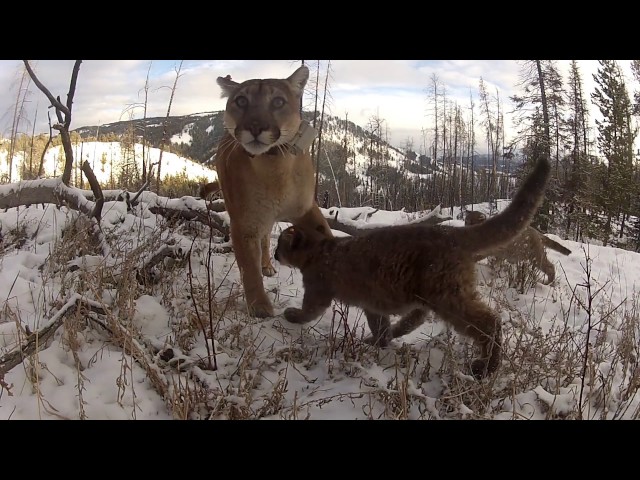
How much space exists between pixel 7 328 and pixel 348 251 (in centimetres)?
275

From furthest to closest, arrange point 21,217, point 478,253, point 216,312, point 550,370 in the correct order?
point 21,217 → point 216,312 → point 478,253 → point 550,370

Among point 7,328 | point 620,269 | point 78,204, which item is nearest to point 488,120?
point 620,269

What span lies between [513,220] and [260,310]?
2403mm

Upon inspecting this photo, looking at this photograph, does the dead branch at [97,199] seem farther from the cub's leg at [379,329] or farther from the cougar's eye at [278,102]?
the cub's leg at [379,329]

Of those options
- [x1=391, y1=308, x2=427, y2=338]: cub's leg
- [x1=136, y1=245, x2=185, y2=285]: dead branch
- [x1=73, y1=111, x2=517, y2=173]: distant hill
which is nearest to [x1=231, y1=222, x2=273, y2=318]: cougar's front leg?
[x1=136, y1=245, x2=185, y2=285]: dead branch

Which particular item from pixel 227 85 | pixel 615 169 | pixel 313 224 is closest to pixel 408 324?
pixel 313 224

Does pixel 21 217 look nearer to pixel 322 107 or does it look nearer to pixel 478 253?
pixel 322 107

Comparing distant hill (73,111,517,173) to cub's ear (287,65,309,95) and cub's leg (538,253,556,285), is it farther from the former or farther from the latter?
cub's leg (538,253,556,285)

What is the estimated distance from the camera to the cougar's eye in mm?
4600

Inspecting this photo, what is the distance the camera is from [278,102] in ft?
15.2

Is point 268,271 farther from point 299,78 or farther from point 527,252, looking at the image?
point 527,252

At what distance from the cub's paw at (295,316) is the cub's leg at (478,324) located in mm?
1357

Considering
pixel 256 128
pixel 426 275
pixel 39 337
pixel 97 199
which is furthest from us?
pixel 97 199

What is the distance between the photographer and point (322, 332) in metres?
4.33
